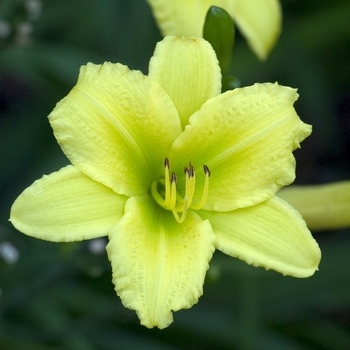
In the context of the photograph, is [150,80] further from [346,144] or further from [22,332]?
[346,144]

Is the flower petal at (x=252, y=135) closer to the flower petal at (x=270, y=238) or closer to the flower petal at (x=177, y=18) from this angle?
the flower petal at (x=270, y=238)

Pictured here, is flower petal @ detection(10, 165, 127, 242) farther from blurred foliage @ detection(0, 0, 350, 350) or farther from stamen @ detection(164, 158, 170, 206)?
blurred foliage @ detection(0, 0, 350, 350)

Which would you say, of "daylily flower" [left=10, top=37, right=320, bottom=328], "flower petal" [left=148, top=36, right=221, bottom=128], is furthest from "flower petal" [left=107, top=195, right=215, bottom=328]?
"flower petal" [left=148, top=36, right=221, bottom=128]

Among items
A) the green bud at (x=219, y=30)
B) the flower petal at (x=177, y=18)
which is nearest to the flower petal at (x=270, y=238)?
the green bud at (x=219, y=30)

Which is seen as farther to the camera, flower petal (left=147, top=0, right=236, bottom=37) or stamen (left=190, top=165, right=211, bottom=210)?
flower petal (left=147, top=0, right=236, bottom=37)

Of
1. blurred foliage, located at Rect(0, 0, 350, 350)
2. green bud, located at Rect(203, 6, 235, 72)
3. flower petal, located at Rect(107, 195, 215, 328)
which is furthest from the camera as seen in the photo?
blurred foliage, located at Rect(0, 0, 350, 350)
